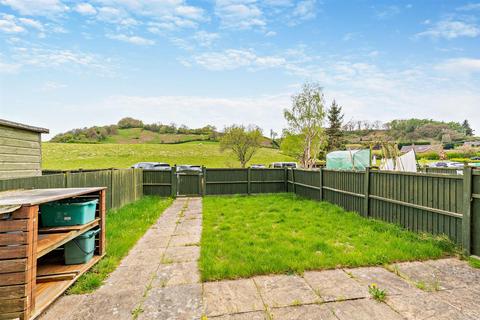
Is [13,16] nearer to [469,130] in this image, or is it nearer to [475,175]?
[475,175]

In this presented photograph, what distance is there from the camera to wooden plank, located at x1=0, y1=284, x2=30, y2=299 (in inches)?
83.0

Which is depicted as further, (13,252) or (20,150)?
(20,150)

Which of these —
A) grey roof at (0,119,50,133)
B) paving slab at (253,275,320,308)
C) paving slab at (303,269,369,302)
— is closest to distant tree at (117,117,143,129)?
grey roof at (0,119,50,133)

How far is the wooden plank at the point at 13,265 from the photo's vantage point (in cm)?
211

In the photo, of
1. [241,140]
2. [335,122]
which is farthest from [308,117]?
[335,122]

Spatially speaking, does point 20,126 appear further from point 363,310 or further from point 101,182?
point 363,310

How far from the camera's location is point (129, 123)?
59.6 meters

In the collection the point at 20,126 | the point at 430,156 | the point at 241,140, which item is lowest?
the point at 430,156

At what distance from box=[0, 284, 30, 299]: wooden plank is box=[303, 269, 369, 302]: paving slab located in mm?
3019

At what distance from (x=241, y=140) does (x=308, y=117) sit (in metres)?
9.04

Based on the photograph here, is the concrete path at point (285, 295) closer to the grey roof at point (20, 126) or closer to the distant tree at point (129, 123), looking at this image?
the grey roof at point (20, 126)

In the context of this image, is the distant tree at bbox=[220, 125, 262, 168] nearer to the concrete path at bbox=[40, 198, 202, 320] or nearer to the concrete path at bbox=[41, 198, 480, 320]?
the concrete path at bbox=[40, 198, 202, 320]

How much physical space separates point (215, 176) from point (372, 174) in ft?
24.6

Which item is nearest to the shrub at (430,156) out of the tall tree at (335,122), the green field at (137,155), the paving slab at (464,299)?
the tall tree at (335,122)
